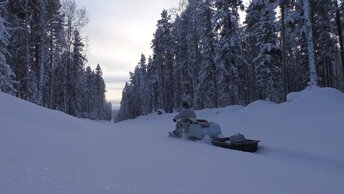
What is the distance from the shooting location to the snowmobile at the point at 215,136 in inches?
436

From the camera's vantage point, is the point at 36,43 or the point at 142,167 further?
the point at 36,43

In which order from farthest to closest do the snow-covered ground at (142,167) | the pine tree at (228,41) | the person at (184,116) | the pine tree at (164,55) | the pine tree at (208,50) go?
the pine tree at (164,55), the pine tree at (208,50), the pine tree at (228,41), the person at (184,116), the snow-covered ground at (142,167)

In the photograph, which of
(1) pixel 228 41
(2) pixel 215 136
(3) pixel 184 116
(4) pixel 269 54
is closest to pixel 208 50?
(1) pixel 228 41

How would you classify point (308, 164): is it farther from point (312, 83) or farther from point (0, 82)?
point (0, 82)

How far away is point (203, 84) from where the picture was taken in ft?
135

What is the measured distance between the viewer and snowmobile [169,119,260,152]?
11.1m

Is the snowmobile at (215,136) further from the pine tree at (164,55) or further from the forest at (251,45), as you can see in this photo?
the pine tree at (164,55)

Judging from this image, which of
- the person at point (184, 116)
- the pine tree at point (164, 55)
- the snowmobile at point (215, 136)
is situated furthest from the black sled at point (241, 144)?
the pine tree at point (164, 55)

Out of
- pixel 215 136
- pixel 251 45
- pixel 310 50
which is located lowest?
pixel 215 136

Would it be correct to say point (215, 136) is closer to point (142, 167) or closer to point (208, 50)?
point (142, 167)

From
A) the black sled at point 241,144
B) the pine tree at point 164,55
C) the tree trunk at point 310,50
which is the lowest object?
the black sled at point 241,144

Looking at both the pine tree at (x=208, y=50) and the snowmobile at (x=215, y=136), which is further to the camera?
the pine tree at (x=208, y=50)

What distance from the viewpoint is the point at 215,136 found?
13.8m

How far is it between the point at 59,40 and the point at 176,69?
2129 cm
